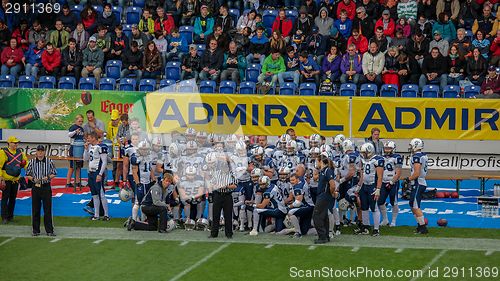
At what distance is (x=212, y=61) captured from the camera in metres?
28.7

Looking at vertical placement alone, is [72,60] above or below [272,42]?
below

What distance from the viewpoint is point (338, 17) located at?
97.5ft

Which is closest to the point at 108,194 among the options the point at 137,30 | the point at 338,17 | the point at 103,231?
Result: the point at 103,231

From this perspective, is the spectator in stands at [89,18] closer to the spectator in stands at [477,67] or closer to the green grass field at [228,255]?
the spectator in stands at [477,67]

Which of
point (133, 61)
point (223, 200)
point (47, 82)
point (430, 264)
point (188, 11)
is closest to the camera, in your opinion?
point (430, 264)

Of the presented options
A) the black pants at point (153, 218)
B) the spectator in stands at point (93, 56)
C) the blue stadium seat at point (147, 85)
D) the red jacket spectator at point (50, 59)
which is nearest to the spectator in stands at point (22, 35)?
the red jacket spectator at point (50, 59)

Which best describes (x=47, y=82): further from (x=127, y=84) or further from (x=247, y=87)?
(x=247, y=87)

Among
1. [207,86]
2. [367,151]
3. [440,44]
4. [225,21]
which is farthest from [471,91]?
[367,151]

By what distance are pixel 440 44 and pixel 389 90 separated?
1934mm

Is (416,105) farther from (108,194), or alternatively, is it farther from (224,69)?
(108,194)

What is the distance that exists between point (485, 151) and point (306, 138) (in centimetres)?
425

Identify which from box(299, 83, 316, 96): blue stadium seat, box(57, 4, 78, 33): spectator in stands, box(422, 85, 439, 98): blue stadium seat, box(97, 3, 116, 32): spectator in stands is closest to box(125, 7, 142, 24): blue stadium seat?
box(97, 3, 116, 32): spectator in stands

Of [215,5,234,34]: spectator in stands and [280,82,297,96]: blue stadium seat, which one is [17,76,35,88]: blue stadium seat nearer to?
[215,5,234,34]: spectator in stands

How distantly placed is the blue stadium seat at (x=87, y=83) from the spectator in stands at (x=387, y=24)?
7.43 metres
